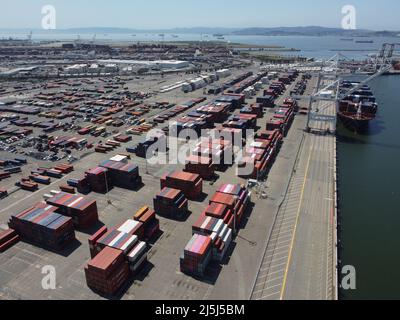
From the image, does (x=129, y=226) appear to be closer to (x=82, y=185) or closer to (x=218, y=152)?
(x=82, y=185)

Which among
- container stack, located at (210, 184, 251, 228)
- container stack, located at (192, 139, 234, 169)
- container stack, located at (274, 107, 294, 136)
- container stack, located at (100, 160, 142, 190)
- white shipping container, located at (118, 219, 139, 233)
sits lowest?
white shipping container, located at (118, 219, 139, 233)

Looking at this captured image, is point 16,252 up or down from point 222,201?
down

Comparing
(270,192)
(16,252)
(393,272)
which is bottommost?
(393,272)

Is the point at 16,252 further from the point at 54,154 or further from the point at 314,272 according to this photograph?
the point at 314,272

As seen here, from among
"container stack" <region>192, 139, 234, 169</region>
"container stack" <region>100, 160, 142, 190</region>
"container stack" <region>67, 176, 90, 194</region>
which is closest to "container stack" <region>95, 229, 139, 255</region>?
"container stack" <region>100, 160, 142, 190</region>

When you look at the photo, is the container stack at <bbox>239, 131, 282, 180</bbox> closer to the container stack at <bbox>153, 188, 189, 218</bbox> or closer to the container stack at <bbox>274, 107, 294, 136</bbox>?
the container stack at <bbox>274, 107, 294, 136</bbox>

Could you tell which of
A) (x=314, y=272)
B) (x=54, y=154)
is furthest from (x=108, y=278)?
(x=54, y=154)
